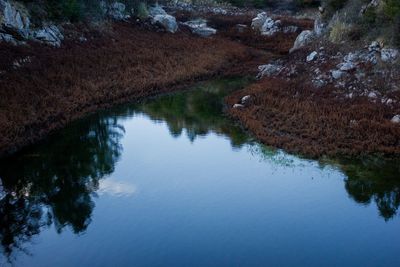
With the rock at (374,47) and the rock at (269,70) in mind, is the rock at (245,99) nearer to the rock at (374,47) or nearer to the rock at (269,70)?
the rock at (269,70)

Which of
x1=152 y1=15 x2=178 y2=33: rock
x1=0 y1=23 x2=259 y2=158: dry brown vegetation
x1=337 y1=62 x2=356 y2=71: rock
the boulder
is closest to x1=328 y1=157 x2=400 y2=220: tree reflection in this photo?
x1=337 y1=62 x2=356 y2=71: rock

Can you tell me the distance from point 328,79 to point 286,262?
20524 millimetres

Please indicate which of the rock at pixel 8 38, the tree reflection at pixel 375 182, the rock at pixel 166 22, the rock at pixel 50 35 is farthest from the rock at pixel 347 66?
the rock at pixel 166 22

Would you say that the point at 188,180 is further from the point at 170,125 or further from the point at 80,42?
the point at 80,42

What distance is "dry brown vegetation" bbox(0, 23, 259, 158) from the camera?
29.5m

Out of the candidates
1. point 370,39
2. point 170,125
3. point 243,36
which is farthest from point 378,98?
point 243,36

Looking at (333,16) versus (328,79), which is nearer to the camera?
(328,79)

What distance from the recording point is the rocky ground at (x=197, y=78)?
27.8 meters

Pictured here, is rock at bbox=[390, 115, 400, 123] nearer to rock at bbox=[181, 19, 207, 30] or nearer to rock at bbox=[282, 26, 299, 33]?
rock at bbox=[282, 26, 299, 33]

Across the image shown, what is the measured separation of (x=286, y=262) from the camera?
1684 cm

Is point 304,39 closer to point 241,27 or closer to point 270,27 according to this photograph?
point 270,27

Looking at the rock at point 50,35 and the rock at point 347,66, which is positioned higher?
the rock at point 50,35

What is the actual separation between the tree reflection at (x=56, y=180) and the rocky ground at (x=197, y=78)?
1.71m

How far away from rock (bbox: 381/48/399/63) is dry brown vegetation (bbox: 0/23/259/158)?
16.6m
